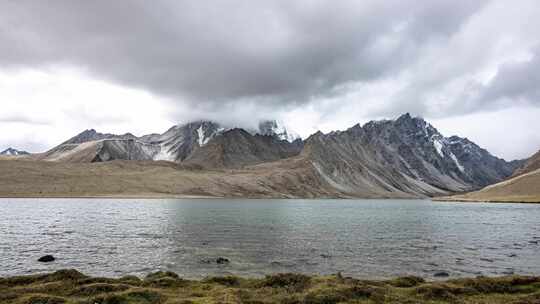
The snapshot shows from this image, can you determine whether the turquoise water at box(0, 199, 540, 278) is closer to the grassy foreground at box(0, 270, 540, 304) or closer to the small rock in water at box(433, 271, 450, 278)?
the small rock in water at box(433, 271, 450, 278)

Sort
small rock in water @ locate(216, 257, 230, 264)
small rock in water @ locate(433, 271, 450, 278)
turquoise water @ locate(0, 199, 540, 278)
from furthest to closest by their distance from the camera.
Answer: small rock in water @ locate(216, 257, 230, 264) → turquoise water @ locate(0, 199, 540, 278) → small rock in water @ locate(433, 271, 450, 278)

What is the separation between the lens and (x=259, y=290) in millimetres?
31391

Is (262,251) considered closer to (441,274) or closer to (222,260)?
(222,260)

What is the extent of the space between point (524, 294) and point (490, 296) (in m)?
2.82

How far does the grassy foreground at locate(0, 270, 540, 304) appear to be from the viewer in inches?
1093

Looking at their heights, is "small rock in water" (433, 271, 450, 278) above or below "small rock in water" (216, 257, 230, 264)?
below

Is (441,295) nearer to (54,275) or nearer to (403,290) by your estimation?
(403,290)

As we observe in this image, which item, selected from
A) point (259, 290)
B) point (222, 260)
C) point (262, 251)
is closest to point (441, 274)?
point (259, 290)

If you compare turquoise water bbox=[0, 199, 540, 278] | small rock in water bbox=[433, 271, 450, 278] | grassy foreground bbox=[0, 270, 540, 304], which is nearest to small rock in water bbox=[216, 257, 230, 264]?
turquoise water bbox=[0, 199, 540, 278]

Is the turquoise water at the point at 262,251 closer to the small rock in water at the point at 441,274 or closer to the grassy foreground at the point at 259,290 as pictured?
the small rock in water at the point at 441,274

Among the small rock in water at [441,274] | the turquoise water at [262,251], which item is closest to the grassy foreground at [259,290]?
the small rock in water at [441,274]

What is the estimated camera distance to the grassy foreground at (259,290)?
91.0ft

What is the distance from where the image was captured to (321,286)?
1226 inches

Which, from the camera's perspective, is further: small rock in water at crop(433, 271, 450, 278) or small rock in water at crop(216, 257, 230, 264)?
small rock in water at crop(216, 257, 230, 264)
